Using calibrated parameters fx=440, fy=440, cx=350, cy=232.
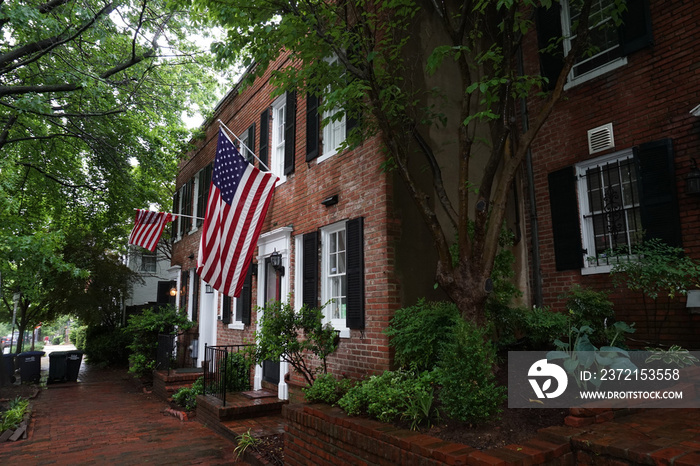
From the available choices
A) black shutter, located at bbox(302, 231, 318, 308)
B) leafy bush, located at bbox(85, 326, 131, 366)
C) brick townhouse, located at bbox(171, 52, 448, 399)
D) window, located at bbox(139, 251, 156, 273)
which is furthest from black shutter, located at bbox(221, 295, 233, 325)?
window, located at bbox(139, 251, 156, 273)

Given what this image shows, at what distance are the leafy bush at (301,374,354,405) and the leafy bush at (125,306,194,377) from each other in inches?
323

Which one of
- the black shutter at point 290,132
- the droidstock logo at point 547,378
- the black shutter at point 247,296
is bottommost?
the droidstock logo at point 547,378

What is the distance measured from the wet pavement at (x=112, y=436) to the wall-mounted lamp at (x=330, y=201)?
3.73m

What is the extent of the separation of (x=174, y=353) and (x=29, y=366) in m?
4.86

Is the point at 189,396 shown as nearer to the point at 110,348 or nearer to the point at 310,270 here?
the point at 310,270

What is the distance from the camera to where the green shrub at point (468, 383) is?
11.9ft

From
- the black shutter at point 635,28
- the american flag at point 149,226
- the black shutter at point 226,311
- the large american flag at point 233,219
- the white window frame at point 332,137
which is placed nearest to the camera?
the black shutter at point 635,28

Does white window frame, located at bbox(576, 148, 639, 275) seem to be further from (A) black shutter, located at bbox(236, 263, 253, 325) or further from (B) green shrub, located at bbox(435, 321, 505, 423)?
(A) black shutter, located at bbox(236, 263, 253, 325)

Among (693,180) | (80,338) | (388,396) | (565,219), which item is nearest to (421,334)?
(388,396)

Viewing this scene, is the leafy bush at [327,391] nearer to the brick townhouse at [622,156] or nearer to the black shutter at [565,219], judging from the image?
the brick townhouse at [622,156]

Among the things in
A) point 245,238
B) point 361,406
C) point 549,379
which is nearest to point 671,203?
point 549,379

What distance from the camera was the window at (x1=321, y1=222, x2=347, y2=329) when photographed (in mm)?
6746

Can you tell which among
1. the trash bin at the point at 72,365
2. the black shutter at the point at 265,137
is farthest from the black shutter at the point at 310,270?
the trash bin at the point at 72,365

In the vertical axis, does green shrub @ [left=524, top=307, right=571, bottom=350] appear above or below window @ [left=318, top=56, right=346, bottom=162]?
below
